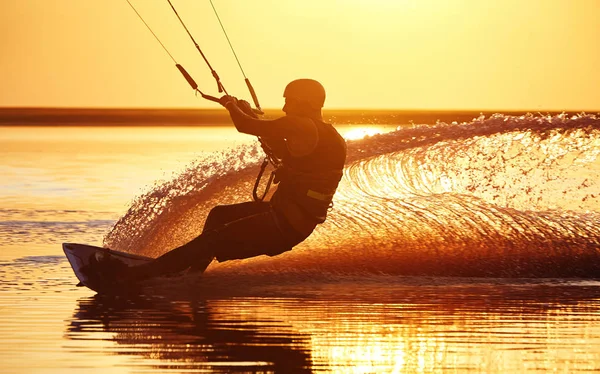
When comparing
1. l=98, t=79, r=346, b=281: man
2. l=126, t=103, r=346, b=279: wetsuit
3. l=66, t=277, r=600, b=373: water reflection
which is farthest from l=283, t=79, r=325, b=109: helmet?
l=66, t=277, r=600, b=373: water reflection

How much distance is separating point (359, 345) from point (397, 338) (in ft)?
1.20

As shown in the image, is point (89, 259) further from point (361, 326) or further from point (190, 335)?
point (361, 326)

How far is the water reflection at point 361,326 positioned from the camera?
26.8ft

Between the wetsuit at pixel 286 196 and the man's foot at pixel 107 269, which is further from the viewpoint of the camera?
the man's foot at pixel 107 269

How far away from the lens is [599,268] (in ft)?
41.4

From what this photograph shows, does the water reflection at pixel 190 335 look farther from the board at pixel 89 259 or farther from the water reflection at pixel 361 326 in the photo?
the board at pixel 89 259

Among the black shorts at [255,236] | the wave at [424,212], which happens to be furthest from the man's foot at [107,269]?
the wave at [424,212]

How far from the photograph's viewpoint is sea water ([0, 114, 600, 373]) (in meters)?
8.41

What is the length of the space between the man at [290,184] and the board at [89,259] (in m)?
0.50

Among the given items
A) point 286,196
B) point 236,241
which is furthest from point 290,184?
point 236,241

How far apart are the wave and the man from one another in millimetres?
1623

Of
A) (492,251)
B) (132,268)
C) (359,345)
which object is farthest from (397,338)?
(492,251)

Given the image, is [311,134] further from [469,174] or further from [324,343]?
[469,174]

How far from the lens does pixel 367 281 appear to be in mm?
11914
